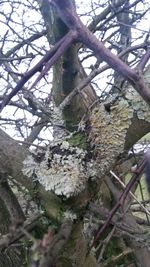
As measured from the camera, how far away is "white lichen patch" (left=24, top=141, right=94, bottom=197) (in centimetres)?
93

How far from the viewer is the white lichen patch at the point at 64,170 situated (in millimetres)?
926

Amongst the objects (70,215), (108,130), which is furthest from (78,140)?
(70,215)

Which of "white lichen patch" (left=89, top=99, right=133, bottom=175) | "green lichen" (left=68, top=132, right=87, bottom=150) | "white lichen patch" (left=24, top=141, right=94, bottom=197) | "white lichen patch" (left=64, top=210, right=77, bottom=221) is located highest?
"white lichen patch" (left=89, top=99, right=133, bottom=175)

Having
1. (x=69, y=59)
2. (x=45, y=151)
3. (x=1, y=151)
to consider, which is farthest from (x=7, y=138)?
(x=69, y=59)

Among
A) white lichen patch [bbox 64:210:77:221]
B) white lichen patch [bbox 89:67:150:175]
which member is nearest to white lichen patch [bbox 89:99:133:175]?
white lichen patch [bbox 89:67:150:175]

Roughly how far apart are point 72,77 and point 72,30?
20.9 inches

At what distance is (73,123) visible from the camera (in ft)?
3.39

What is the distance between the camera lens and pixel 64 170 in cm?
93

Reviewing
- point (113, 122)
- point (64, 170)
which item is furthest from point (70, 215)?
point (113, 122)

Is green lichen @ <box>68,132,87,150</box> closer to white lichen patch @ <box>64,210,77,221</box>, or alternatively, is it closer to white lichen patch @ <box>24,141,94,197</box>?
white lichen patch @ <box>24,141,94,197</box>

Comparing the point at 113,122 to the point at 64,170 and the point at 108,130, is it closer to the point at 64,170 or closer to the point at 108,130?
the point at 108,130

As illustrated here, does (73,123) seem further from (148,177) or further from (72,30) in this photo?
(72,30)

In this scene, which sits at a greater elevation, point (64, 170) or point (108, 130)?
point (108, 130)

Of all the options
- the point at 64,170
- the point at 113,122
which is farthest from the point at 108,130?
the point at 64,170
